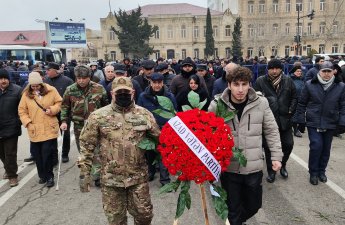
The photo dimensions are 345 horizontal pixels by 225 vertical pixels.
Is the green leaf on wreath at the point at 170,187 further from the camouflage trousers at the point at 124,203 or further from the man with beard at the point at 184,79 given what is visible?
the man with beard at the point at 184,79

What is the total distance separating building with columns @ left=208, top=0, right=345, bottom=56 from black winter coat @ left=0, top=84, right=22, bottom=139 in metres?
57.2

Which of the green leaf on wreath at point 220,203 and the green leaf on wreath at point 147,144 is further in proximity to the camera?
the green leaf on wreath at point 147,144

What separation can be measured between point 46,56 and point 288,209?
29.9m

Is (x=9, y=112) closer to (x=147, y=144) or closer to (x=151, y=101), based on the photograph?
(x=151, y=101)

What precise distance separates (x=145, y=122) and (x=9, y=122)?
11.2 ft

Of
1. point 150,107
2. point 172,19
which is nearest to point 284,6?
point 172,19

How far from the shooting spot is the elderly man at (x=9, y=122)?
5.60 meters

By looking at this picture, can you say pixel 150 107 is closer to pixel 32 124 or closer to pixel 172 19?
pixel 32 124

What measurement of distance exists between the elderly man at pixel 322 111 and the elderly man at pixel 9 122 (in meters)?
4.60

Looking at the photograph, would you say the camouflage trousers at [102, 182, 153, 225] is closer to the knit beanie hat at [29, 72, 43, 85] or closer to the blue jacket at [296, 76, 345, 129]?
the knit beanie hat at [29, 72, 43, 85]

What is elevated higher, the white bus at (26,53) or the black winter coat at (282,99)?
the white bus at (26,53)

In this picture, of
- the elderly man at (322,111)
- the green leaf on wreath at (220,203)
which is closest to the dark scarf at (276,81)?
the elderly man at (322,111)

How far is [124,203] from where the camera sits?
11.0ft

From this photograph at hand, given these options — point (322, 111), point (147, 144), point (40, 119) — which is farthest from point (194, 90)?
point (147, 144)
